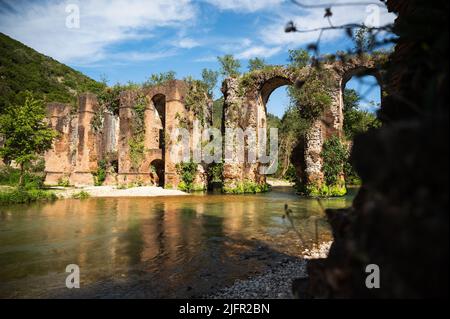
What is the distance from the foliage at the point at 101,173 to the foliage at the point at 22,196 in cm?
1006

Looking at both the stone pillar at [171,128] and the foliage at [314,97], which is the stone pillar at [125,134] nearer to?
the stone pillar at [171,128]

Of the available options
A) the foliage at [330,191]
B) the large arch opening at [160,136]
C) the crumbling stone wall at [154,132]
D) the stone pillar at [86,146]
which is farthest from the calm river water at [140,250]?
the stone pillar at [86,146]

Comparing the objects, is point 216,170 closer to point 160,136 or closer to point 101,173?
point 160,136

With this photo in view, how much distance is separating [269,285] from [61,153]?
100ft

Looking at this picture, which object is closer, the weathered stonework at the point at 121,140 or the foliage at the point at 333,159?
the foliage at the point at 333,159

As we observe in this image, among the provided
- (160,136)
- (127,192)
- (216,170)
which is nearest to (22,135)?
(127,192)

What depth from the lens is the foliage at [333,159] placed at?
19719 mm

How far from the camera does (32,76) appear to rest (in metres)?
55.1

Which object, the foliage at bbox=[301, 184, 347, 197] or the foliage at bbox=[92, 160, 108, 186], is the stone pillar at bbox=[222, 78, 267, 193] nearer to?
the foliage at bbox=[301, 184, 347, 197]

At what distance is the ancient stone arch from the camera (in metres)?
20.2

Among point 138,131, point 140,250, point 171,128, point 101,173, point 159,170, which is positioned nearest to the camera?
point 140,250

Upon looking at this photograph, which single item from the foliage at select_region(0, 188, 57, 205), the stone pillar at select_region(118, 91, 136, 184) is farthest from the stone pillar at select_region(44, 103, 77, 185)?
the foliage at select_region(0, 188, 57, 205)

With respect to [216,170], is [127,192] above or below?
below

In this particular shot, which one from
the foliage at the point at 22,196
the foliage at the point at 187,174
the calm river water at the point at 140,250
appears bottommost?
the calm river water at the point at 140,250
